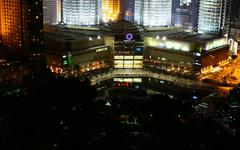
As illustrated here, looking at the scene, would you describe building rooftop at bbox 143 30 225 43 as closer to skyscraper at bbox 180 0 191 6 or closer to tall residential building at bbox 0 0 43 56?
tall residential building at bbox 0 0 43 56

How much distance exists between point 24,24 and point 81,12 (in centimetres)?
2199

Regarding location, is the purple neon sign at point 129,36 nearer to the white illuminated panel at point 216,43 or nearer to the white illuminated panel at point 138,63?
the white illuminated panel at point 138,63

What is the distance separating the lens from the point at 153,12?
68.4 metres

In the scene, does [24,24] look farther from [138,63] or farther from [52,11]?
[52,11]

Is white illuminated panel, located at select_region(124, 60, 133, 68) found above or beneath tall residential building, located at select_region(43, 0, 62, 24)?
beneath

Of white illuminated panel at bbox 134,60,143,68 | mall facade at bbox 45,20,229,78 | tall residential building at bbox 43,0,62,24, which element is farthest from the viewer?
tall residential building at bbox 43,0,62,24

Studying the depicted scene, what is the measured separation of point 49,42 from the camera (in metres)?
51.7

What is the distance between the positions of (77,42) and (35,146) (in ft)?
79.2

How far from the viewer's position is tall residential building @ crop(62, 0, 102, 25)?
67.4 m

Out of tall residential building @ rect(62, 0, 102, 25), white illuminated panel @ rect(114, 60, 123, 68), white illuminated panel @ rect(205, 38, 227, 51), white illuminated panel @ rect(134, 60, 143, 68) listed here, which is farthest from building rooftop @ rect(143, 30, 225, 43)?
tall residential building @ rect(62, 0, 102, 25)

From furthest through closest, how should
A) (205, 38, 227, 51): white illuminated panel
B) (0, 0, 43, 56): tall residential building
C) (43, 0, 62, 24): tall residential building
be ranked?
(43, 0, 62, 24): tall residential building < (205, 38, 227, 51): white illuminated panel < (0, 0, 43, 56): tall residential building

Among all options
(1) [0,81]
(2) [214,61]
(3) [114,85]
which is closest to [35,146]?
(1) [0,81]

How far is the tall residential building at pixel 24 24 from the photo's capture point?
4584 cm

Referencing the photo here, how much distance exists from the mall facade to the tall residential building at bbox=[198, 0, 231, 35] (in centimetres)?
353
